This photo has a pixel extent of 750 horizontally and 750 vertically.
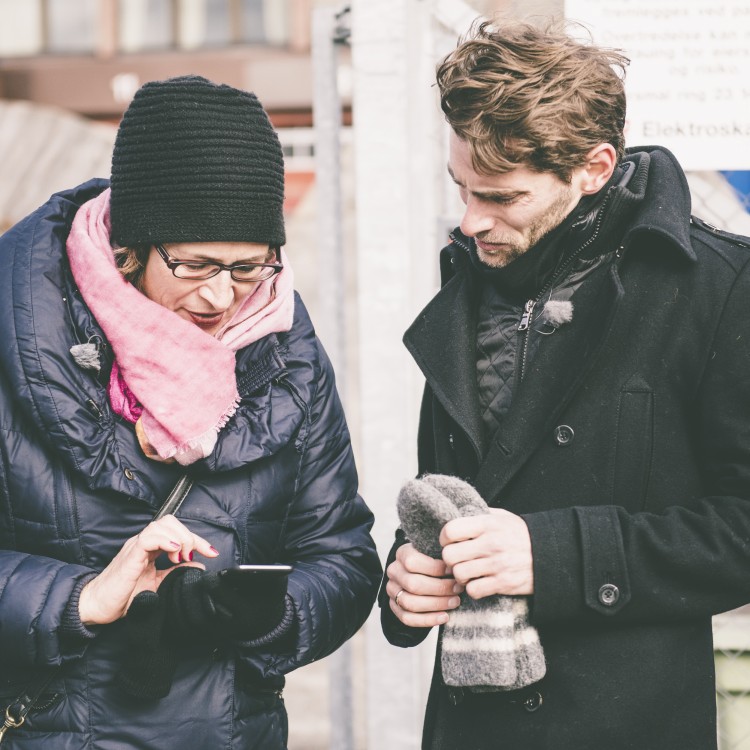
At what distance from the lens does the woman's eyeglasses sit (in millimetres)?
2002

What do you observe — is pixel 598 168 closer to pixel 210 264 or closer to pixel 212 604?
pixel 210 264

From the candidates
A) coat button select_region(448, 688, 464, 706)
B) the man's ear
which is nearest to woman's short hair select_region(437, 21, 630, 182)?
the man's ear

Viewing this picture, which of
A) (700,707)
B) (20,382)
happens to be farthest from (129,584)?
(700,707)

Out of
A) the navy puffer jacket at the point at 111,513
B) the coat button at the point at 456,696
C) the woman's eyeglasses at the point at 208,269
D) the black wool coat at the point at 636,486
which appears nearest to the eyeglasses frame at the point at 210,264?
the woman's eyeglasses at the point at 208,269

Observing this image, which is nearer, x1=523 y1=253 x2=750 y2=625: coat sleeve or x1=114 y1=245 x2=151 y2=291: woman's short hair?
x1=523 y1=253 x2=750 y2=625: coat sleeve

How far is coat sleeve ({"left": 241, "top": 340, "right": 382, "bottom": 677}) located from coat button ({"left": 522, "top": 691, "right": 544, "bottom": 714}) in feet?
1.38

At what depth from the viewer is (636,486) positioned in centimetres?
175

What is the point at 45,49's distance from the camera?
8.34m

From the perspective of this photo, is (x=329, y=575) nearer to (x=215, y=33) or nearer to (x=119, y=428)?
(x=119, y=428)

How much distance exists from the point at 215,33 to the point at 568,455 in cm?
736

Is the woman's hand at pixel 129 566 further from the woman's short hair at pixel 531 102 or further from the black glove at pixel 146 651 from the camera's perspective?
the woman's short hair at pixel 531 102

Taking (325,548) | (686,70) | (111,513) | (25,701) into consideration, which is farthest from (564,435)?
(686,70)

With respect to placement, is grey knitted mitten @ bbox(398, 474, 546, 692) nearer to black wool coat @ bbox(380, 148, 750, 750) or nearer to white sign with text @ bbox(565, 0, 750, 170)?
black wool coat @ bbox(380, 148, 750, 750)

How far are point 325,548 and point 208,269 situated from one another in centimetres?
61
